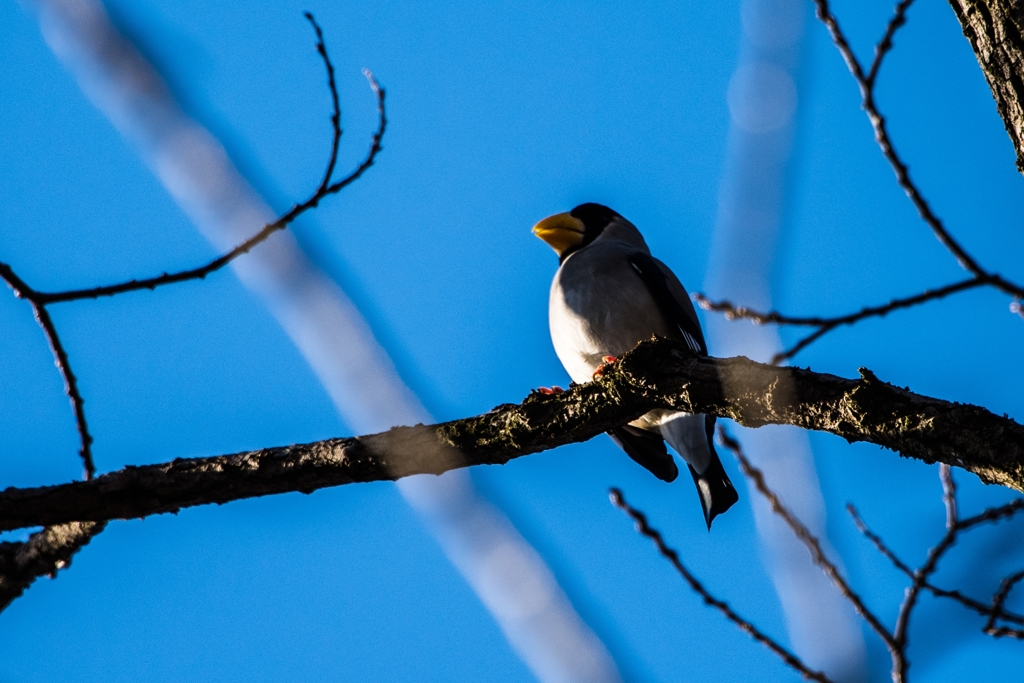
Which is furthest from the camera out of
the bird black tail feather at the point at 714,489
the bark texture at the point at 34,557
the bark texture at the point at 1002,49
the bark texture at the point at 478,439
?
the bird black tail feather at the point at 714,489

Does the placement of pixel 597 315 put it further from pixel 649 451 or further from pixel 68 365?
pixel 68 365

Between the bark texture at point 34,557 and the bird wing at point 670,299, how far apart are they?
301 cm

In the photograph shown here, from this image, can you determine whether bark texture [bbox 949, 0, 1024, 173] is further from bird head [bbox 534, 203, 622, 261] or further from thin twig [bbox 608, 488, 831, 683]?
bird head [bbox 534, 203, 622, 261]

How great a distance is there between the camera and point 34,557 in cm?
312

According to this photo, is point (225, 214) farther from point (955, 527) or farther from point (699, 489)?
point (699, 489)

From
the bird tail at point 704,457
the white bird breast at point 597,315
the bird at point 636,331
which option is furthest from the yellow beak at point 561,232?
the bird tail at point 704,457

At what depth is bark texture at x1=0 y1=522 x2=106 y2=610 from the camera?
3.09 metres

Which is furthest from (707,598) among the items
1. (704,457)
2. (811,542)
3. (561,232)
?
(561,232)

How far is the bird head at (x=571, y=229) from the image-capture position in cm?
672

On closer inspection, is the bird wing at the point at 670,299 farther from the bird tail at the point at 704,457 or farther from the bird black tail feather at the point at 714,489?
the bird black tail feather at the point at 714,489

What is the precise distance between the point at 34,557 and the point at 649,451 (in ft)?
9.83

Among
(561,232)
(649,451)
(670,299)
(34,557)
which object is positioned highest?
(561,232)

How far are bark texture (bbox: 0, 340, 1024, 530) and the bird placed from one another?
1.62 metres

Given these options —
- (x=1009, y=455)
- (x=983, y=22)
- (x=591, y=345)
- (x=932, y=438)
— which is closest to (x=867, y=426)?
(x=932, y=438)
